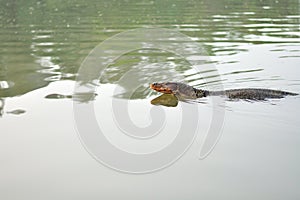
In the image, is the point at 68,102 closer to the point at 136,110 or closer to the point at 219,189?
the point at 136,110

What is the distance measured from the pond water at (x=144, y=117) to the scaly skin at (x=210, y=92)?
15cm

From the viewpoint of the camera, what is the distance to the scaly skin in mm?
7992

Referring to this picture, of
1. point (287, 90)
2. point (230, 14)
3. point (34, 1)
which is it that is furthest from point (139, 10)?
point (287, 90)

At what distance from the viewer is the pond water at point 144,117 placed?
540 cm

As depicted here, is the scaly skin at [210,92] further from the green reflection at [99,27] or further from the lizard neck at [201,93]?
the green reflection at [99,27]

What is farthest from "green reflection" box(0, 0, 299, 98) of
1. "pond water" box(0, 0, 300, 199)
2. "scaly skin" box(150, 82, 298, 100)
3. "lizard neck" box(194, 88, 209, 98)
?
"lizard neck" box(194, 88, 209, 98)

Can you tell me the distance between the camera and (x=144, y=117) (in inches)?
290

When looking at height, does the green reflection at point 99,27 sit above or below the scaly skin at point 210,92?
above

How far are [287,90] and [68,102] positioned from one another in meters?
3.52

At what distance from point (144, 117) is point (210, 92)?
1.46m

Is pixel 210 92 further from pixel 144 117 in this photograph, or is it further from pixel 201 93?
pixel 144 117

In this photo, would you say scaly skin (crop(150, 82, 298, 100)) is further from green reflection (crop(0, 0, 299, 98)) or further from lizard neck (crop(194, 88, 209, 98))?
green reflection (crop(0, 0, 299, 98))

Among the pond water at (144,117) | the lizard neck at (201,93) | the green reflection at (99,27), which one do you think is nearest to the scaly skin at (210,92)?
the lizard neck at (201,93)

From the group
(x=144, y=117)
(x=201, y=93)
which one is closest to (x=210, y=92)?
(x=201, y=93)
